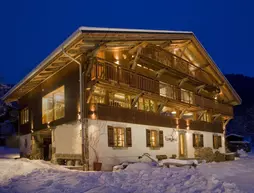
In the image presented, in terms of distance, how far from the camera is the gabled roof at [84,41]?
47.3 feet

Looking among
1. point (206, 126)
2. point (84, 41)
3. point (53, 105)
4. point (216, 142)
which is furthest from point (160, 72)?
point (216, 142)

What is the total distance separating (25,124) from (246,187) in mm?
18052

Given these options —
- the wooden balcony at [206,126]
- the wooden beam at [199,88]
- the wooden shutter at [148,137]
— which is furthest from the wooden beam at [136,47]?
the wooden beam at [199,88]

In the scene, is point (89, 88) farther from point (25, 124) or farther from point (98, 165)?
point (25, 124)

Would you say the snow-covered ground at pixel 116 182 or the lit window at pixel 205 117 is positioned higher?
the lit window at pixel 205 117

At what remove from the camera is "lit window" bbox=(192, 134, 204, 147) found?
25.3 m

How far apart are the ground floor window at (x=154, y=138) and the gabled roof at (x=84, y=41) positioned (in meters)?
5.72

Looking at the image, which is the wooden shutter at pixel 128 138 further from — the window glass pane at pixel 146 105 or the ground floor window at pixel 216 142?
the ground floor window at pixel 216 142

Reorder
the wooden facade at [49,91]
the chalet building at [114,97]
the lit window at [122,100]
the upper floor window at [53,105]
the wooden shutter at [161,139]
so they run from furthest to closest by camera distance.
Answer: the wooden shutter at [161,139]
the lit window at [122,100]
the upper floor window at [53,105]
the wooden facade at [49,91]
the chalet building at [114,97]

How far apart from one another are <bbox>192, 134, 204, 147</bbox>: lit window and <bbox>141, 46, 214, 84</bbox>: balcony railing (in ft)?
15.8

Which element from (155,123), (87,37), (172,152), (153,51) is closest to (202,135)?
(172,152)

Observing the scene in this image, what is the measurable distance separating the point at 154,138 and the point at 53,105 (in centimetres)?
690

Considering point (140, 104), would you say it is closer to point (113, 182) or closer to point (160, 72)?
point (160, 72)

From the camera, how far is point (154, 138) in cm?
2031
